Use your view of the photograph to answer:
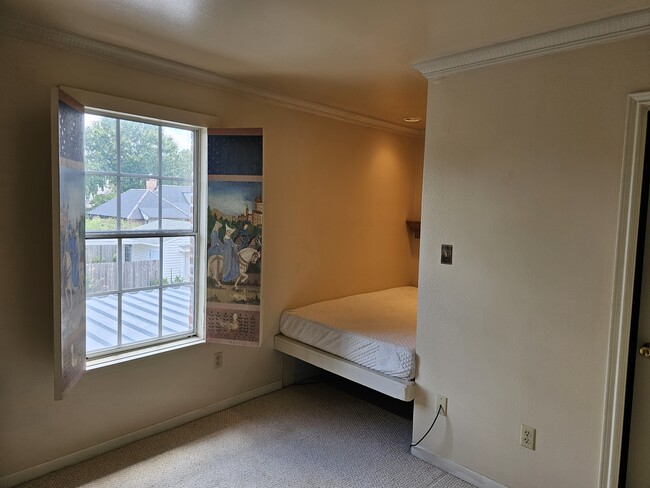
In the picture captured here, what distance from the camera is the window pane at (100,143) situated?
2.47 m

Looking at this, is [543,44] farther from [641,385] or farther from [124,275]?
[124,275]

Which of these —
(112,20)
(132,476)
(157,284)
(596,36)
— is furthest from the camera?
(157,284)

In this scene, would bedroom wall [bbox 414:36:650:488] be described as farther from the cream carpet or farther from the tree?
the tree

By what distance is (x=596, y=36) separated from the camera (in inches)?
75.0

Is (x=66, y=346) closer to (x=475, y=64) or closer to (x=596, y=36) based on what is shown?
(x=475, y=64)

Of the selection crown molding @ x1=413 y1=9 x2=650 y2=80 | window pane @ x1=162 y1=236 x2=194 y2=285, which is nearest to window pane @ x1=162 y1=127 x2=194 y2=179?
window pane @ x1=162 y1=236 x2=194 y2=285

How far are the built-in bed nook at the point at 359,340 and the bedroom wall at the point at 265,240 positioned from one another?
20cm

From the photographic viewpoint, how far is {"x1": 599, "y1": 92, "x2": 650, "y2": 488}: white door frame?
1844mm

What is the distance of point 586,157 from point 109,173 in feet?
8.26

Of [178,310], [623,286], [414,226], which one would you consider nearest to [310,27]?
[623,286]

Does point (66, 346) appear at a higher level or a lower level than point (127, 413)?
higher

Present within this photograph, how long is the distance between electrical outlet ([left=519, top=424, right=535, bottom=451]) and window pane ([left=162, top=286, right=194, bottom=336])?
2.16 metres

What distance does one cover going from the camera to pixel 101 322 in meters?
2.61

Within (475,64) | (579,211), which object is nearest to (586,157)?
(579,211)
